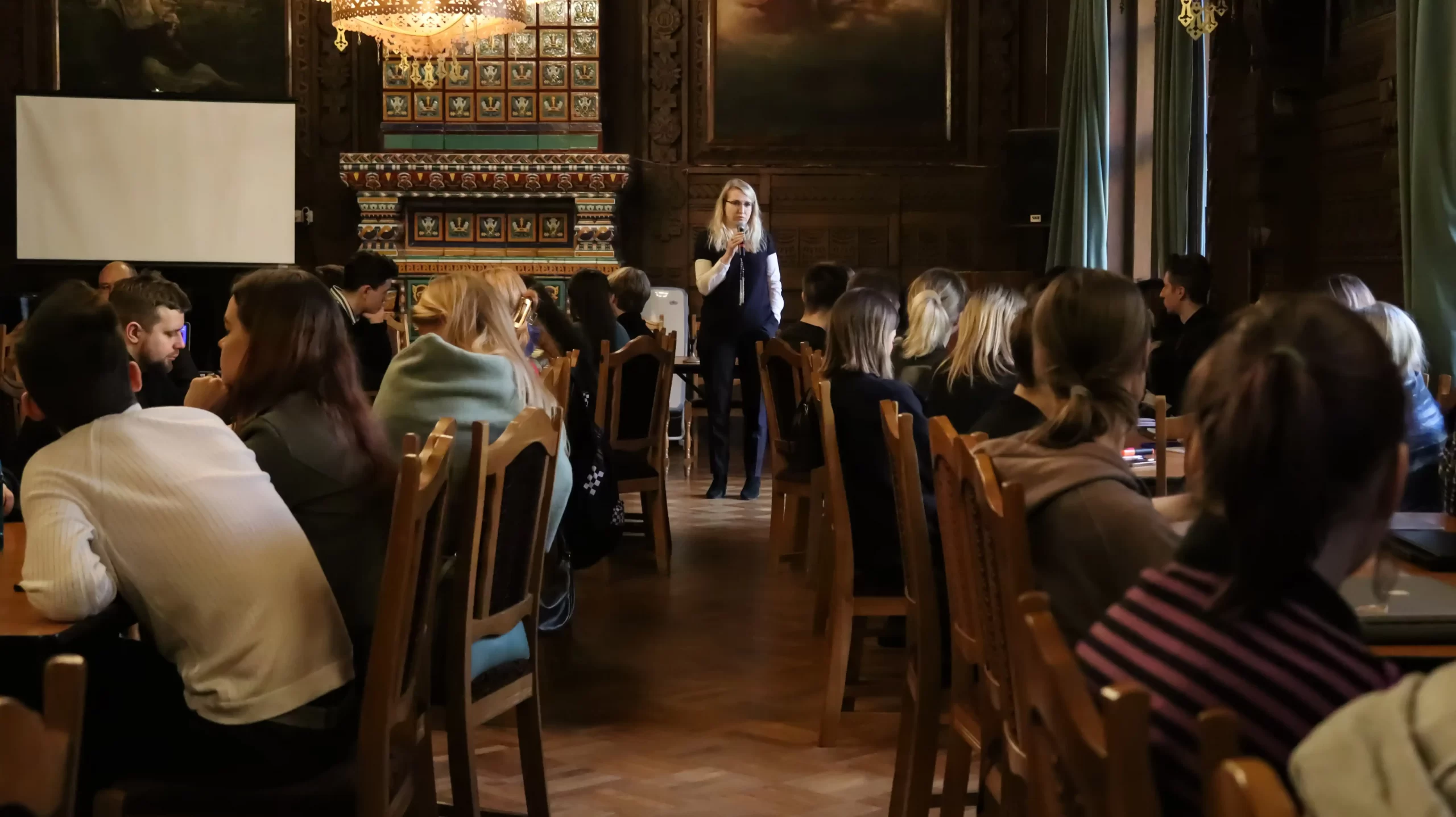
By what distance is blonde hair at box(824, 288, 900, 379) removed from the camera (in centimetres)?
438

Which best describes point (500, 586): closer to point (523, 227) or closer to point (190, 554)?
point (190, 554)

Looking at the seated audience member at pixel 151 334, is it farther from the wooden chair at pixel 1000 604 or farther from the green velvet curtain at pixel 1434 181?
the green velvet curtain at pixel 1434 181

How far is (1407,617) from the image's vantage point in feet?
6.56

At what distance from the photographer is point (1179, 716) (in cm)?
140

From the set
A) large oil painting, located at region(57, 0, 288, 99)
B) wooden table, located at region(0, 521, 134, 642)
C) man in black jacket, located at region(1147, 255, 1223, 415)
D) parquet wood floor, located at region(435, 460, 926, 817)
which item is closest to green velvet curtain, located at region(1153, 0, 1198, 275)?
man in black jacket, located at region(1147, 255, 1223, 415)

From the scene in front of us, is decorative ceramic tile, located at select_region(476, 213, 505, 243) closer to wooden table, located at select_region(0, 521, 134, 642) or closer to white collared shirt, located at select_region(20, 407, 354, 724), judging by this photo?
wooden table, located at select_region(0, 521, 134, 642)

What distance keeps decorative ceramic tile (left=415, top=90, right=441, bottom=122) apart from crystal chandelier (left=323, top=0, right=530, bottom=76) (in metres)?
2.11

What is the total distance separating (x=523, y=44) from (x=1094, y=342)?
976 centimetres

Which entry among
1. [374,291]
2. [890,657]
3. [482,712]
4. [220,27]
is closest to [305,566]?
[482,712]

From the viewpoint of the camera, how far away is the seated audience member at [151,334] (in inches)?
168

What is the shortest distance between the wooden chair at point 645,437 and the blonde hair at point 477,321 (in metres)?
2.14

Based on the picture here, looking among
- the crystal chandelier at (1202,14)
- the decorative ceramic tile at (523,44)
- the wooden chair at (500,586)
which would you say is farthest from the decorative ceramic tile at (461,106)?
the wooden chair at (500,586)

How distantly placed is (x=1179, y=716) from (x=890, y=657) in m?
3.42

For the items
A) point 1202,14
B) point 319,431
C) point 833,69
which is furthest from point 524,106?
point 319,431
